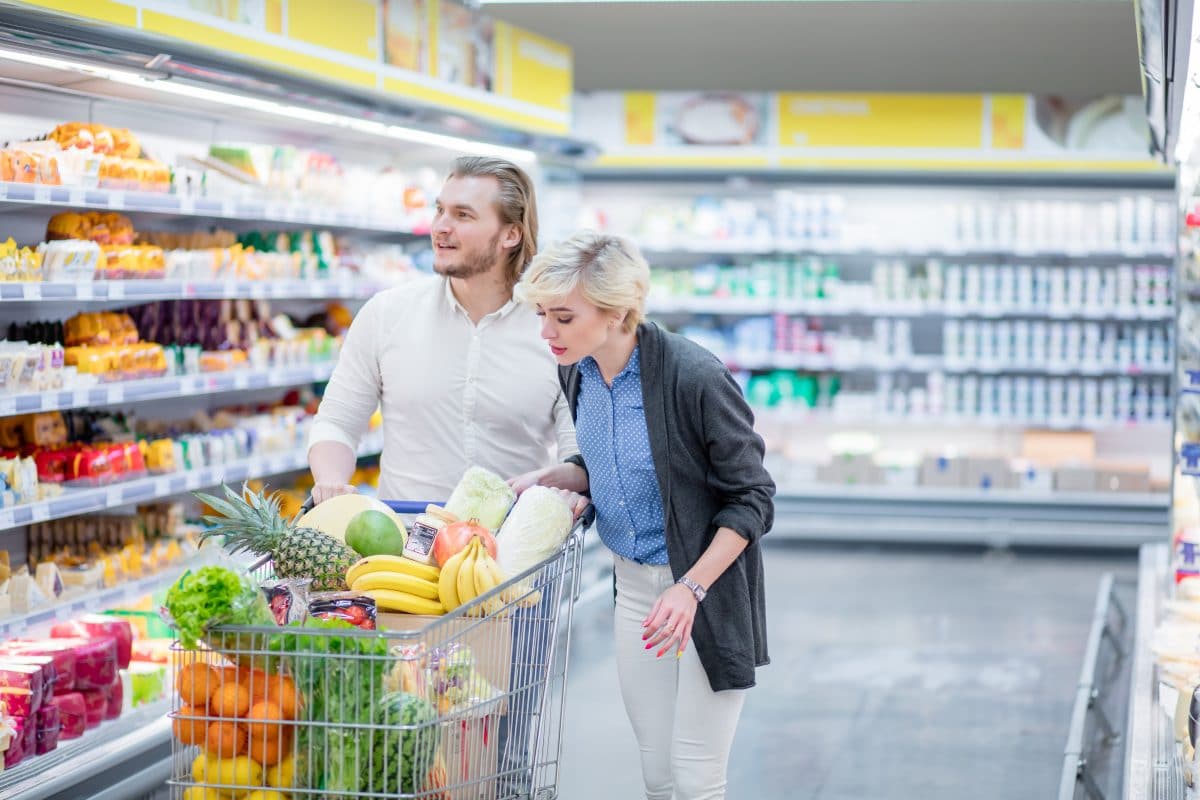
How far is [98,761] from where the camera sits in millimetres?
3861

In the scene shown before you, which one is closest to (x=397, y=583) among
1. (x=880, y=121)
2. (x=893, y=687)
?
(x=893, y=687)

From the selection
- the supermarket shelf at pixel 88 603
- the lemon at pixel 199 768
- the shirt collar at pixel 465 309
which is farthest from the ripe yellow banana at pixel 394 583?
the supermarket shelf at pixel 88 603

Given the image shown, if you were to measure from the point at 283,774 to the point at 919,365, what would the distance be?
7503 mm

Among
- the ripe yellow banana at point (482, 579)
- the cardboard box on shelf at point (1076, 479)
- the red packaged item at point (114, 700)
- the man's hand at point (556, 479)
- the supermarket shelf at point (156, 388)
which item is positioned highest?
the supermarket shelf at point (156, 388)

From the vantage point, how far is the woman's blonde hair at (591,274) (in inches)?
101

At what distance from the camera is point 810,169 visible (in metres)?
9.29

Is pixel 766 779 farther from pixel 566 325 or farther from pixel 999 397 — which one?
pixel 999 397

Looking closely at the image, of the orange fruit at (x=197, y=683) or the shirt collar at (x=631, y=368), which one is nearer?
the orange fruit at (x=197, y=683)

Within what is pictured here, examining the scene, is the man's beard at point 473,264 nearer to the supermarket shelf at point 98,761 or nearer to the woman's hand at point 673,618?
the woman's hand at point 673,618

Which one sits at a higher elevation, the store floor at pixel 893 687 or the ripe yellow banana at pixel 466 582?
the ripe yellow banana at pixel 466 582

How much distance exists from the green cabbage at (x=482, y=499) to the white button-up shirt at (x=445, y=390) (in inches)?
16.2

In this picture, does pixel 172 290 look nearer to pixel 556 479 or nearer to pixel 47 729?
pixel 47 729

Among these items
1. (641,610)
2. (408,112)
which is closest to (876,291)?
(408,112)

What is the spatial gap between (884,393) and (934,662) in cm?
332
